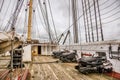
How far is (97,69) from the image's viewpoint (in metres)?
7.64

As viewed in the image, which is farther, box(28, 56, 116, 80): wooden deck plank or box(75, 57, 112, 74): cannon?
box(75, 57, 112, 74): cannon

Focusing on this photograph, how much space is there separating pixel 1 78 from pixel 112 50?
16.9 feet

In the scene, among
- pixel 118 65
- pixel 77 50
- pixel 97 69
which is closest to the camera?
pixel 118 65

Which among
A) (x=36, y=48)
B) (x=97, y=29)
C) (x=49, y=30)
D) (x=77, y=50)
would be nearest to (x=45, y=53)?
(x=36, y=48)

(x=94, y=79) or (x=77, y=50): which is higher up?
(x=77, y=50)

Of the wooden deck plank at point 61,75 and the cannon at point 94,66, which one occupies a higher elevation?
the cannon at point 94,66

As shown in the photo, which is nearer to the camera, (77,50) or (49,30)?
(77,50)

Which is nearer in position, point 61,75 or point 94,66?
point 61,75

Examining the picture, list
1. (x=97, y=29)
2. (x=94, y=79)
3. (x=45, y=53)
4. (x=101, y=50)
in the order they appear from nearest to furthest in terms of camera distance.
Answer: (x=94, y=79) → (x=101, y=50) → (x=97, y=29) → (x=45, y=53)

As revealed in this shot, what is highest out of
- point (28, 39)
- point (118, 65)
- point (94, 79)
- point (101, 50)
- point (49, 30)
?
point (49, 30)

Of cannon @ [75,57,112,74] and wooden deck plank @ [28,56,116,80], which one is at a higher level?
cannon @ [75,57,112,74]

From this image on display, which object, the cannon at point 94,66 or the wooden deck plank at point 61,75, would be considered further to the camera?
the cannon at point 94,66

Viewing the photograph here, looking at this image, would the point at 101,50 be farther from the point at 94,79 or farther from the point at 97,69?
the point at 94,79

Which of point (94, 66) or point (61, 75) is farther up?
point (94, 66)
